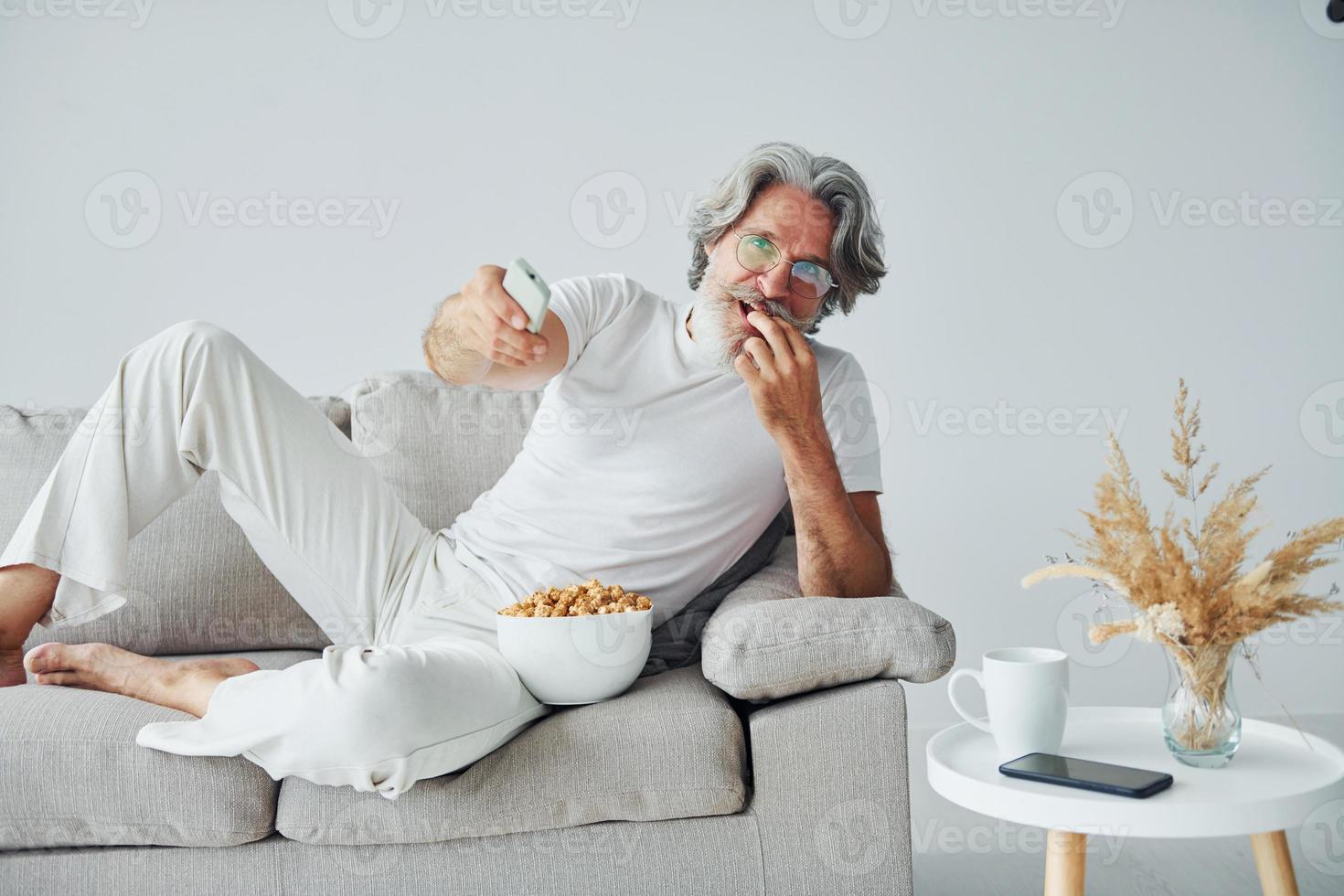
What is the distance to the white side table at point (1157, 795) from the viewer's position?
104cm

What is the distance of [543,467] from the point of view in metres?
1.87

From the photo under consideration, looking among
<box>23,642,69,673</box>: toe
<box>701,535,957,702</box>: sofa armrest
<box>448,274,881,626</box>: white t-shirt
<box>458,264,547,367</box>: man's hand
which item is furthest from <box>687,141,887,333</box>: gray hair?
<box>23,642,69,673</box>: toe

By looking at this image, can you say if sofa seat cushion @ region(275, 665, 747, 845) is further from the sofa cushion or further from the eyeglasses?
the eyeglasses

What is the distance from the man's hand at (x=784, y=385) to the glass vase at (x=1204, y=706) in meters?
0.68

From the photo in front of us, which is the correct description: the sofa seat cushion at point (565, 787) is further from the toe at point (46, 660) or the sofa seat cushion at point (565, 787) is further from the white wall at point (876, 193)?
the white wall at point (876, 193)

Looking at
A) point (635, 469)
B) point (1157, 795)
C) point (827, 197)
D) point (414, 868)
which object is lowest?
point (414, 868)

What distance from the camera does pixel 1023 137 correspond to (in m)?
2.99

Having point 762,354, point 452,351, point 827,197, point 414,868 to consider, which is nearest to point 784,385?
point 762,354

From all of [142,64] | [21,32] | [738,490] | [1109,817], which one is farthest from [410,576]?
[21,32]

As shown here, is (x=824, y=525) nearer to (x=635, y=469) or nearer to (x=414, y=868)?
(x=635, y=469)

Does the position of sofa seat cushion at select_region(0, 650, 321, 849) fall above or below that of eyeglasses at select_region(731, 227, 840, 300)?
below

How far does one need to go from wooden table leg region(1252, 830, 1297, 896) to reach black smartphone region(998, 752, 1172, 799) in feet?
0.39

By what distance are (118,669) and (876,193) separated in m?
2.19

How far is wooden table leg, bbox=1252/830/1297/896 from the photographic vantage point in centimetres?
113
